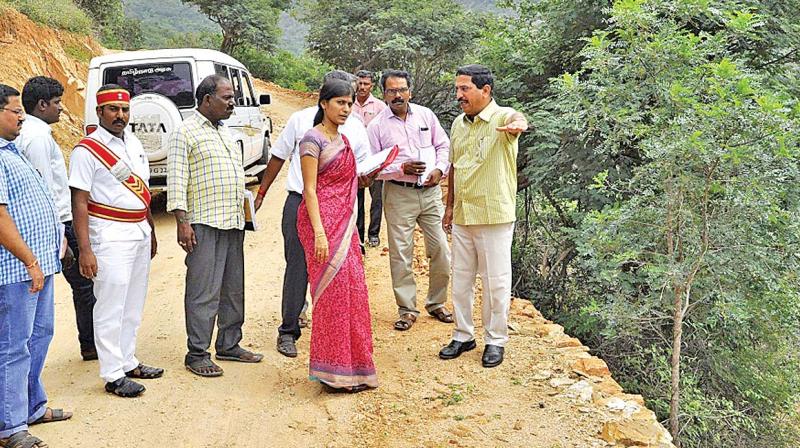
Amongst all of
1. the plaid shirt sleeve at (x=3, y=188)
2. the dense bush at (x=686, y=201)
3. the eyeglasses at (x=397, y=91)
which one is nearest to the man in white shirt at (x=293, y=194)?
the eyeglasses at (x=397, y=91)

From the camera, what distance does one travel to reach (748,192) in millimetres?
4707

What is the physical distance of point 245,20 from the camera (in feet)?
84.5

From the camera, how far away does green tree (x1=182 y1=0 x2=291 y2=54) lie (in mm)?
25562

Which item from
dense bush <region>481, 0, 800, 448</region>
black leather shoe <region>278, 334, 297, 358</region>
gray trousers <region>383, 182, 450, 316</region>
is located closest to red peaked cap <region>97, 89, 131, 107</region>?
black leather shoe <region>278, 334, 297, 358</region>

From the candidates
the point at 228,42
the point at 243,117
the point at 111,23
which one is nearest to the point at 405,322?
the point at 243,117

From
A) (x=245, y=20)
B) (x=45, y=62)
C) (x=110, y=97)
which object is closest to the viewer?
(x=110, y=97)

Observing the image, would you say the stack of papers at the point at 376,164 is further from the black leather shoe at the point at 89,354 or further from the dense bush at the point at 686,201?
the black leather shoe at the point at 89,354

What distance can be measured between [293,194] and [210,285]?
85cm

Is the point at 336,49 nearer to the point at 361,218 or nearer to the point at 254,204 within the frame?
the point at 361,218

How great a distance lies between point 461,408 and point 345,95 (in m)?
1.98

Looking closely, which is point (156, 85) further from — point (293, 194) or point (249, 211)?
point (249, 211)

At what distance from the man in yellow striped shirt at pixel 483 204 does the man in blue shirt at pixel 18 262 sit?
252cm

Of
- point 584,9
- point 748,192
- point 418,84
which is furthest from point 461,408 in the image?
point 418,84

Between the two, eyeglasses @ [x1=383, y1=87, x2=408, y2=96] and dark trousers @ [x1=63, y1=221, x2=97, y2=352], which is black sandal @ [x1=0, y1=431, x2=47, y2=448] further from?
eyeglasses @ [x1=383, y1=87, x2=408, y2=96]
